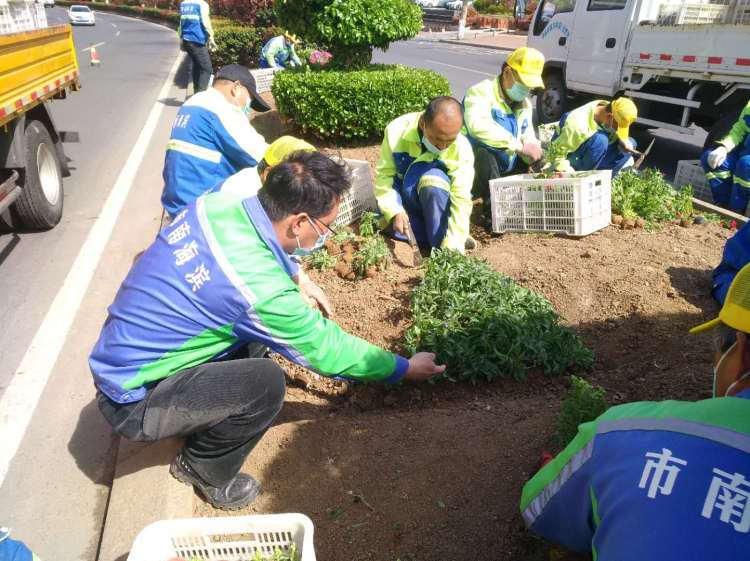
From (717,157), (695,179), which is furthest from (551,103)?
(717,157)

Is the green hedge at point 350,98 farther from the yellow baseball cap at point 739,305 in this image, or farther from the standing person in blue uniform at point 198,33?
the yellow baseball cap at point 739,305

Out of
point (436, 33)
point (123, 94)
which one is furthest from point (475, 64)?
point (436, 33)

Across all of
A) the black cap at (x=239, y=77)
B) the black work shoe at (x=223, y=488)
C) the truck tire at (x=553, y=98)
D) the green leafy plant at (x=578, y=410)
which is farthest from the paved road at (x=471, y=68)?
the black work shoe at (x=223, y=488)

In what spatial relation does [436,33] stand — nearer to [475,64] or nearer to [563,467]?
[475,64]

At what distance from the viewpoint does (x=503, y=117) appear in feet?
18.7

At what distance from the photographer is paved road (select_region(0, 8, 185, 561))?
279cm

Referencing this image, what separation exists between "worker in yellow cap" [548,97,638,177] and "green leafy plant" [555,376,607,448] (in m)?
3.72

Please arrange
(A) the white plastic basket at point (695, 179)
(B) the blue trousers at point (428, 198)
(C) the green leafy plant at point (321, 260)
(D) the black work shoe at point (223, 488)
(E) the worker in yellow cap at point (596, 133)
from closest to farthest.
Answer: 1. (D) the black work shoe at point (223, 488)
2. (C) the green leafy plant at point (321, 260)
3. (B) the blue trousers at point (428, 198)
4. (E) the worker in yellow cap at point (596, 133)
5. (A) the white plastic basket at point (695, 179)

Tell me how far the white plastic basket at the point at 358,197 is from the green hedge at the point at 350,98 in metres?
2.65

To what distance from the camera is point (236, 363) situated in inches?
99.7

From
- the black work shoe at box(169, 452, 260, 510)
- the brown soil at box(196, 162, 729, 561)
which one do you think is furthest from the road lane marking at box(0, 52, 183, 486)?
the brown soil at box(196, 162, 729, 561)

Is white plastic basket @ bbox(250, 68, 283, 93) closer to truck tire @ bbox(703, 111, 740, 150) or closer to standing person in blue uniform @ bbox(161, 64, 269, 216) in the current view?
standing person in blue uniform @ bbox(161, 64, 269, 216)

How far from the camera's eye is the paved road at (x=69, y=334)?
9.14 feet

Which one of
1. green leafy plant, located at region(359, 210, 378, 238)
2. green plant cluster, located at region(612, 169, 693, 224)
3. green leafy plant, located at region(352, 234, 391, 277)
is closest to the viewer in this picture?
green leafy plant, located at region(352, 234, 391, 277)
